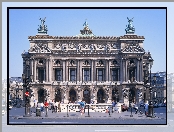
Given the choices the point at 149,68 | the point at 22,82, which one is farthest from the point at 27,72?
the point at 149,68

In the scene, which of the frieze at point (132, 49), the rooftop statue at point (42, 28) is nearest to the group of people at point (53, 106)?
the rooftop statue at point (42, 28)

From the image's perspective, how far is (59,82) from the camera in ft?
86.0

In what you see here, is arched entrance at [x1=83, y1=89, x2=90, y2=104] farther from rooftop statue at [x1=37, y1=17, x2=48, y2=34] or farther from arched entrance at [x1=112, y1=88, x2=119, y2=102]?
rooftop statue at [x1=37, y1=17, x2=48, y2=34]

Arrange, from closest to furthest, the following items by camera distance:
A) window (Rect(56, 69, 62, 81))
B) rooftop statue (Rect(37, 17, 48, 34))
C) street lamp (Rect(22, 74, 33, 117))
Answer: rooftop statue (Rect(37, 17, 48, 34))
street lamp (Rect(22, 74, 33, 117))
window (Rect(56, 69, 62, 81))

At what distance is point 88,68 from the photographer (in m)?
26.4

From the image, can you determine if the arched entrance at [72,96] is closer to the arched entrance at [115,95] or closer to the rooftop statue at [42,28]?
the arched entrance at [115,95]

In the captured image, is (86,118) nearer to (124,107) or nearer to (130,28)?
A: (124,107)

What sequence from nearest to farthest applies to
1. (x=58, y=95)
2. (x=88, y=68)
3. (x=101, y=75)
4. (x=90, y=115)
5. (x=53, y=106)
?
(x=90, y=115), (x=53, y=106), (x=58, y=95), (x=88, y=68), (x=101, y=75)

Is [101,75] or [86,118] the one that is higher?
[101,75]

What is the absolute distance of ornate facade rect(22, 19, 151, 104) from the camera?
2583 cm

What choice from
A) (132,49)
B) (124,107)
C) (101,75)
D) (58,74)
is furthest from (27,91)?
(132,49)

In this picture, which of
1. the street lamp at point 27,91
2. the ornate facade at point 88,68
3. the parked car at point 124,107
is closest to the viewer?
the street lamp at point 27,91

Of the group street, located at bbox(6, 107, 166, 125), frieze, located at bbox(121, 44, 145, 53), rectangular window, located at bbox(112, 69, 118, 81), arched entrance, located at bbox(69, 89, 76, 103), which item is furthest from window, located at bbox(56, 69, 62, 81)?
frieze, located at bbox(121, 44, 145, 53)

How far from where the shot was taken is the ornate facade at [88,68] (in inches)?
1017
